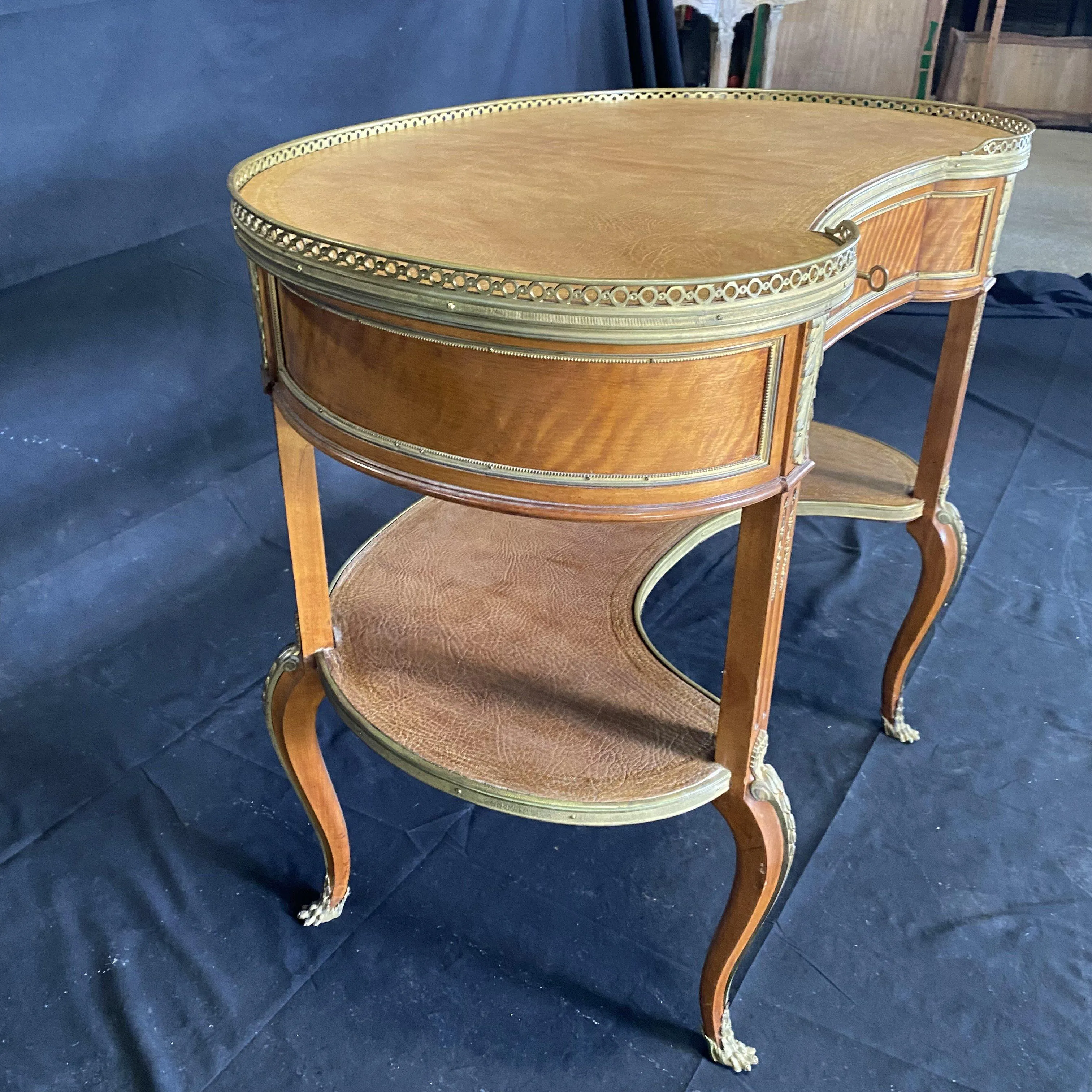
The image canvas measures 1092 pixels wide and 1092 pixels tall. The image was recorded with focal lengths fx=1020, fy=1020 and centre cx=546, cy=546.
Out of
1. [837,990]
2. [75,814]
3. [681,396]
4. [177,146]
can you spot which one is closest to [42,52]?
[177,146]

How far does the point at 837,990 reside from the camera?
128 centimetres

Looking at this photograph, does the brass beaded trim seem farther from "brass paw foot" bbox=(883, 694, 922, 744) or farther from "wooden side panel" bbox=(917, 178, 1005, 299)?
"brass paw foot" bbox=(883, 694, 922, 744)

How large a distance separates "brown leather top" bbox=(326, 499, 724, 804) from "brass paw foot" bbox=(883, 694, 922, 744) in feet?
1.71

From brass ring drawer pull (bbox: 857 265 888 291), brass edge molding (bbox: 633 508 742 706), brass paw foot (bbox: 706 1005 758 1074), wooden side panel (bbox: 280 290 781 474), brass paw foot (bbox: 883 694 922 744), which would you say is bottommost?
brass paw foot (bbox: 883 694 922 744)

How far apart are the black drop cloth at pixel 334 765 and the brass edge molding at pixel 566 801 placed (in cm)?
35

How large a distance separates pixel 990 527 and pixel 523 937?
1.57 meters

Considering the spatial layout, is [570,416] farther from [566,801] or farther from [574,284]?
[566,801]

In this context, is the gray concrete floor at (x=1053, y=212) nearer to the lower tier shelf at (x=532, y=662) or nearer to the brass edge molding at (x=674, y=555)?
the brass edge molding at (x=674, y=555)

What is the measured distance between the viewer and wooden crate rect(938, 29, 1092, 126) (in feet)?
18.5

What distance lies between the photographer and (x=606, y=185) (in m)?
1.11

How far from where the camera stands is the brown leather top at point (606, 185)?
2.89 feet

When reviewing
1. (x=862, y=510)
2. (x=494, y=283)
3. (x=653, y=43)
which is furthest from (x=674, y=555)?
(x=653, y=43)

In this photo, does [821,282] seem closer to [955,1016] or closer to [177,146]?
[955,1016]

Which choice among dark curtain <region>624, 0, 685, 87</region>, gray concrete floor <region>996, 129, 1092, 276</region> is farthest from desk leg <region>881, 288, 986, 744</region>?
gray concrete floor <region>996, 129, 1092, 276</region>
